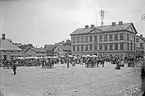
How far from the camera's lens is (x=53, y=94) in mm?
4312

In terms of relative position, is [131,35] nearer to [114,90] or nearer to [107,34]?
[107,34]

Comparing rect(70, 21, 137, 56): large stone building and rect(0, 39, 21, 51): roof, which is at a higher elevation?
rect(0, 39, 21, 51): roof

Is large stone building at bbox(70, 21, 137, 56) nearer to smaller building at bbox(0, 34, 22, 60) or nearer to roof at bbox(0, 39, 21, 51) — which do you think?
smaller building at bbox(0, 34, 22, 60)

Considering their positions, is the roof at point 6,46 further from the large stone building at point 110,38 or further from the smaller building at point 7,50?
the large stone building at point 110,38

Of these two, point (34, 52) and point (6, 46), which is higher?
point (6, 46)

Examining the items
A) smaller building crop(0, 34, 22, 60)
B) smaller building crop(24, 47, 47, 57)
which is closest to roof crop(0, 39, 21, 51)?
smaller building crop(0, 34, 22, 60)

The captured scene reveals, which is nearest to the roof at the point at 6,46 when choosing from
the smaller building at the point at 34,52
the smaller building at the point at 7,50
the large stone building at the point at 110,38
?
the smaller building at the point at 7,50

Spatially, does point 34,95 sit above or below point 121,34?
below

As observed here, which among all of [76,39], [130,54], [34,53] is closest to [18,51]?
[34,53]

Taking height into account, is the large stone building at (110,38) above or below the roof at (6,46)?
below

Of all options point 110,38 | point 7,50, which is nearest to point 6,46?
point 7,50

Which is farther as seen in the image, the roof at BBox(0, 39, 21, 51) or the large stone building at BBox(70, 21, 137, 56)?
the roof at BBox(0, 39, 21, 51)

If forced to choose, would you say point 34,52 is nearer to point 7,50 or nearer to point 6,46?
point 6,46

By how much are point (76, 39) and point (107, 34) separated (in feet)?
6.72
